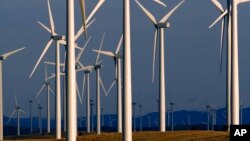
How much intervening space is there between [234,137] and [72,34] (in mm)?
12903

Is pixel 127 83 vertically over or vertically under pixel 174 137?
over

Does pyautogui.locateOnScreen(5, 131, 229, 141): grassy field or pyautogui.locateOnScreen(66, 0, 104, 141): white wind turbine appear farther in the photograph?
pyautogui.locateOnScreen(5, 131, 229, 141): grassy field

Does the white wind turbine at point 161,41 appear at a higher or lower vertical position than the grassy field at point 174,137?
higher

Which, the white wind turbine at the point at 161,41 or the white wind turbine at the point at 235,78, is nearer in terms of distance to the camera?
the white wind turbine at the point at 235,78

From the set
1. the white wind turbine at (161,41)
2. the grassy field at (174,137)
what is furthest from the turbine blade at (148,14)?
the grassy field at (174,137)

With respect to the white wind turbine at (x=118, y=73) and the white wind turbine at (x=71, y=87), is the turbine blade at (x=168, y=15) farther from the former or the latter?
the white wind turbine at (x=71, y=87)

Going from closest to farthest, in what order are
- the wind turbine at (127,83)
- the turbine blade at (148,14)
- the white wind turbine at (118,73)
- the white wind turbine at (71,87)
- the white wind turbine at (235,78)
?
1. the white wind turbine at (71,87)
2. the white wind turbine at (235,78)
3. the wind turbine at (127,83)
4. the turbine blade at (148,14)
5. the white wind turbine at (118,73)

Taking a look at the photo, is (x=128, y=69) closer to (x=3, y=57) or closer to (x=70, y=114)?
(x=70, y=114)

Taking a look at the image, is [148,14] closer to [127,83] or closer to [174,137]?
[174,137]

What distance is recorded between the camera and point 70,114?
5759 centimetres

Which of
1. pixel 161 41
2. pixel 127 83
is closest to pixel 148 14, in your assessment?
pixel 161 41

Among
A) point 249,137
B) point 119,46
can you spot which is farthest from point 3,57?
point 249,137

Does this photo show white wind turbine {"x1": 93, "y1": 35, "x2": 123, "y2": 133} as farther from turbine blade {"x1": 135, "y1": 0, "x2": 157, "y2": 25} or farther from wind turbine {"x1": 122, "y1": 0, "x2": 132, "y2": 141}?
wind turbine {"x1": 122, "y1": 0, "x2": 132, "y2": 141}

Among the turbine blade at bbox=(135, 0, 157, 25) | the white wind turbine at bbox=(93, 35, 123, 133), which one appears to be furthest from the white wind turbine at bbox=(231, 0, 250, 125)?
the white wind turbine at bbox=(93, 35, 123, 133)
